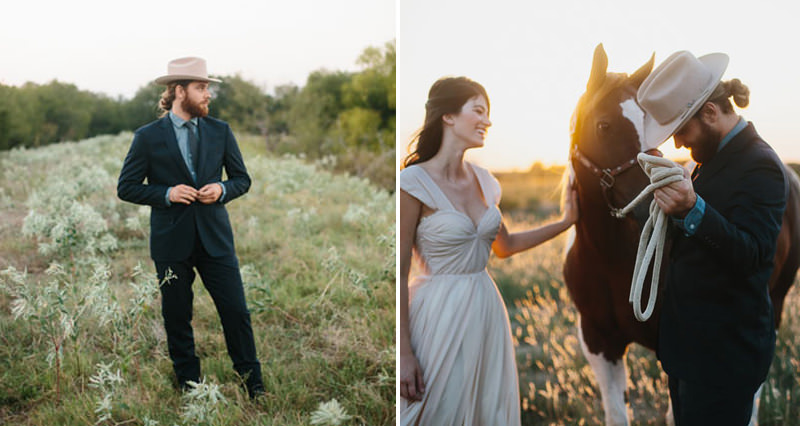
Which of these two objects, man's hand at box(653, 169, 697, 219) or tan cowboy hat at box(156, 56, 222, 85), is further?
tan cowboy hat at box(156, 56, 222, 85)

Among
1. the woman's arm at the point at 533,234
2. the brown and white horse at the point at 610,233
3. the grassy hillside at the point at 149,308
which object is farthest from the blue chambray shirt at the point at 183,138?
the brown and white horse at the point at 610,233

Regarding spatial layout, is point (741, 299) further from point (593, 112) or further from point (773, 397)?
point (593, 112)

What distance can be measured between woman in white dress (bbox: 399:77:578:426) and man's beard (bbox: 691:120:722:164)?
59cm

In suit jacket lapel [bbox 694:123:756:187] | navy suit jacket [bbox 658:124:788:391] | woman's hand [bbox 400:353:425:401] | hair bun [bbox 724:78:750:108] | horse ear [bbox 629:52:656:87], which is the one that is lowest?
woman's hand [bbox 400:353:425:401]

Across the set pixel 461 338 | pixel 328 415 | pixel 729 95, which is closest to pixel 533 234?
pixel 461 338

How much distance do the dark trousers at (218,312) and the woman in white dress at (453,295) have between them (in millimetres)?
847

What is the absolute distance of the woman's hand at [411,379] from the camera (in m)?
2.53

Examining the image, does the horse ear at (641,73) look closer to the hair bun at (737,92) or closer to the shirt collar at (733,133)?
the hair bun at (737,92)

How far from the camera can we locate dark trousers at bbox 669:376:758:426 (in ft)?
6.83

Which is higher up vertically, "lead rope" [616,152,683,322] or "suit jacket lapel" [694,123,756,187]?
"suit jacket lapel" [694,123,756,187]

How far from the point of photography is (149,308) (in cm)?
273

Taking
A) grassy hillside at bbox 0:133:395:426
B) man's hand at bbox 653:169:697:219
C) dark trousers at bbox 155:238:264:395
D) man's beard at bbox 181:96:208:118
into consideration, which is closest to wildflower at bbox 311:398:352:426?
grassy hillside at bbox 0:133:395:426

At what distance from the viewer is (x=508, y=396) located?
2588mm

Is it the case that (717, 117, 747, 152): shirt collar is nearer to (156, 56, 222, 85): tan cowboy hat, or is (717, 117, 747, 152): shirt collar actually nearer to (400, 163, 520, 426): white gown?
(400, 163, 520, 426): white gown
